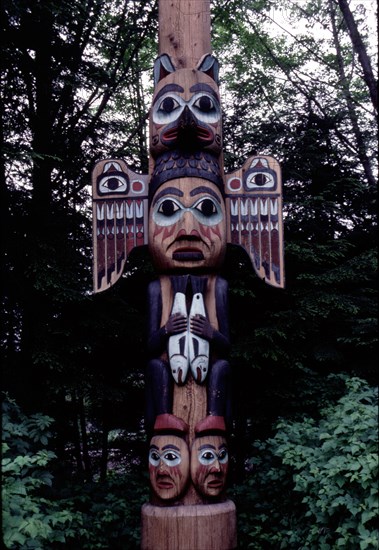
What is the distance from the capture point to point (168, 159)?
4.61 meters

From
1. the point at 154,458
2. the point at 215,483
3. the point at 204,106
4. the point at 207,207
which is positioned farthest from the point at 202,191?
the point at 215,483

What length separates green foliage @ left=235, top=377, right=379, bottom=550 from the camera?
3.92m

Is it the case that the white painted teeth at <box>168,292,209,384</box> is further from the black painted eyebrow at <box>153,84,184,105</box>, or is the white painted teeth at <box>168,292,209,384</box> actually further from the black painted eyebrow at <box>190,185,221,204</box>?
the black painted eyebrow at <box>153,84,184,105</box>

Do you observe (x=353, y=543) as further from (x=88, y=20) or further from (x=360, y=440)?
(x=88, y=20)

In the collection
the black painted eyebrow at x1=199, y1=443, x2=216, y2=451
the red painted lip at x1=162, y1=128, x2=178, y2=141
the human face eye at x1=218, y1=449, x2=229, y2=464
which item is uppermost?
the red painted lip at x1=162, y1=128, x2=178, y2=141

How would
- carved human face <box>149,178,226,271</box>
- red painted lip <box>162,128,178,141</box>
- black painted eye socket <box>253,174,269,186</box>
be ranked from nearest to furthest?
carved human face <box>149,178,226,271</box>
red painted lip <box>162,128,178,141</box>
black painted eye socket <box>253,174,269,186</box>

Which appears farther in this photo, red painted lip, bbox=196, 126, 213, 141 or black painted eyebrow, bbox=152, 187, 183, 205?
red painted lip, bbox=196, 126, 213, 141

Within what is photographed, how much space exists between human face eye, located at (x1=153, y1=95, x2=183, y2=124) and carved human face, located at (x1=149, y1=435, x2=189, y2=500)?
2.60m


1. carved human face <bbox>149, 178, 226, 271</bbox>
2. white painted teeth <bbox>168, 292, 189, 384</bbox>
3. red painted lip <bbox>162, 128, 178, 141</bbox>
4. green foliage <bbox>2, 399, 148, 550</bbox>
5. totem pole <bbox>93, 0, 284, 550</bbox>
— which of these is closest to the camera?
green foliage <bbox>2, 399, 148, 550</bbox>

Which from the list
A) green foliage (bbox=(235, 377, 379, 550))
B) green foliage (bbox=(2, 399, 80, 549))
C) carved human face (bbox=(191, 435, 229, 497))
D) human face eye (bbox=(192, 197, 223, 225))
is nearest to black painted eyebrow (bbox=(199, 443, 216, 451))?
carved human face (bbox=(191, 435, 229, 497))

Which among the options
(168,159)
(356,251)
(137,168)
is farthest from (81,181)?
(356,251)

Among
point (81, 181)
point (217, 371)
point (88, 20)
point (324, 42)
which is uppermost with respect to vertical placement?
point (324, 42)

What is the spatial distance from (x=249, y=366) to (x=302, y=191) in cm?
275

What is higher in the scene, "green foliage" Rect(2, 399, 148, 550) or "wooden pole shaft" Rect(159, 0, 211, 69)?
"wooden pole shaft" Rect(159, 0, 211, 69)
